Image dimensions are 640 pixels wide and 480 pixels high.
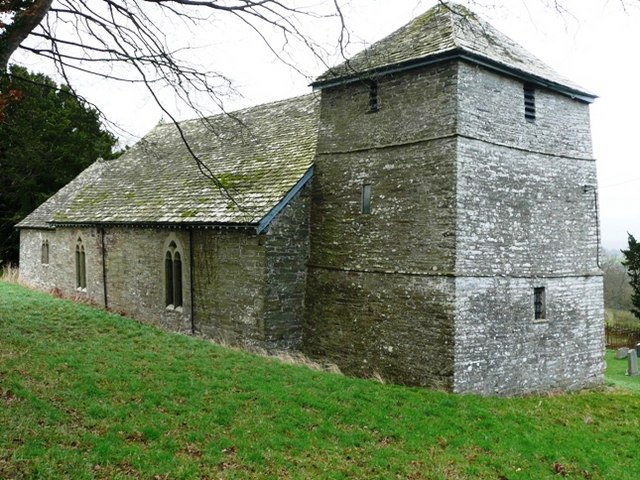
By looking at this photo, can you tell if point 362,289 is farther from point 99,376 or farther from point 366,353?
point 99,376

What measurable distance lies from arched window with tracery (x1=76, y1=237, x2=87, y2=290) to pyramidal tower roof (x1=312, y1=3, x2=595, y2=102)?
13909mm

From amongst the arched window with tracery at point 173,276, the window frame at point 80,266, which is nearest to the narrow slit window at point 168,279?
the arched window with tracery at point 173,276

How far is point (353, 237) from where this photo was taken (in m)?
14.2

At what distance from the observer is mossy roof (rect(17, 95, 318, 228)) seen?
15.3 metres

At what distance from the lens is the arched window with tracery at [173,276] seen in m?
17.5

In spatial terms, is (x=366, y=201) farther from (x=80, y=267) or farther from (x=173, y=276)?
(x=80, y=267)

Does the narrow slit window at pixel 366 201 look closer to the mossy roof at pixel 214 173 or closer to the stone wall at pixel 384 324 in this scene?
the stone wall at pixel 384 324

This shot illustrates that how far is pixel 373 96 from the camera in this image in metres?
14.0

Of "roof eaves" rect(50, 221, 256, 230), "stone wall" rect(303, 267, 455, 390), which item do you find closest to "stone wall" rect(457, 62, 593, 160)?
"stone wall" rect(303, 267, 455, 390)

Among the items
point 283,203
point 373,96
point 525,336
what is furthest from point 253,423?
point 373,96

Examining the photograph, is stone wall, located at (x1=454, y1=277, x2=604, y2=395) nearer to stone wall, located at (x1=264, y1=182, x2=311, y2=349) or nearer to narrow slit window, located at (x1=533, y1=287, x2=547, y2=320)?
narrow slit window, located at (x1=533, y1=287, x2=547, y2=320)

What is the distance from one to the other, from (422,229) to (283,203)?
383 cm

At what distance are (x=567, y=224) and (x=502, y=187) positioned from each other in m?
2.79

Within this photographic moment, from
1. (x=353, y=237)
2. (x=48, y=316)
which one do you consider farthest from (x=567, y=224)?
(x=48, y=316)
